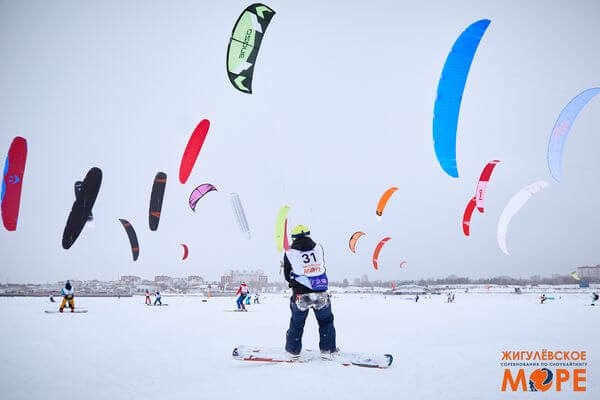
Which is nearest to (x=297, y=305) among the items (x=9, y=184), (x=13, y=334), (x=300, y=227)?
(x=300, y=227)

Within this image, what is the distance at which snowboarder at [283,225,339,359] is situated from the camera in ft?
17.0

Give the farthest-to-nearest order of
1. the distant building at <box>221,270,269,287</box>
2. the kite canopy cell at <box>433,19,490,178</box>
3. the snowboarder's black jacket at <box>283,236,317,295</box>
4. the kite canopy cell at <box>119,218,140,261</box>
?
1. the distant building at <box>221,270,269,287</box>
2. the kite canopy cell at <box>119,218,140,261</box>
3. the kite canopy cell at <box>433,19,490,178</box>
4. the snowboarder's black jacket at <box>283,236,317,295</box>

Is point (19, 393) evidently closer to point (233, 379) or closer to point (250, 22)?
point (233, 379)

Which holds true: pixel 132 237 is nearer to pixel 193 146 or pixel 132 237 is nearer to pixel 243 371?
pixel 193 146

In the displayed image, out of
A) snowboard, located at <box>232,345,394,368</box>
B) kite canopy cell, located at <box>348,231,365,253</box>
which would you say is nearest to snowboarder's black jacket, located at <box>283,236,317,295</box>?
snowboard, located at <box>232,345,394,368</box>

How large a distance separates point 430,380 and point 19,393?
4.18 metres

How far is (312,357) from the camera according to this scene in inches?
203

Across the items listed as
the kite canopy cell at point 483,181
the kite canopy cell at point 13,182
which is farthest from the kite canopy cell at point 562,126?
the kite canopy cell at point 13,182

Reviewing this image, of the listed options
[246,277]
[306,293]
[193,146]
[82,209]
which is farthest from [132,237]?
[246,277]

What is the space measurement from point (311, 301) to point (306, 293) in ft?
0.45

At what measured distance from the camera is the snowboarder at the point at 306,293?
17.0 feet

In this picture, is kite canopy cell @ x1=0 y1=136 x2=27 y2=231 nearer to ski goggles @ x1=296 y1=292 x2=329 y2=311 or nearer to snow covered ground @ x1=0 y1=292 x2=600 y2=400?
snow covered ground @ x1=0 y1=292 x2=600 y2=400

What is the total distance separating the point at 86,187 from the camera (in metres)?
12.9

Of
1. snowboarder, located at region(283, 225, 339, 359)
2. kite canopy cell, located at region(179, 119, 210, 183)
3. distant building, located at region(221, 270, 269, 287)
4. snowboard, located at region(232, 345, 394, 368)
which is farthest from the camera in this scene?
distant building, located at region(221, 270, 269, 287)
